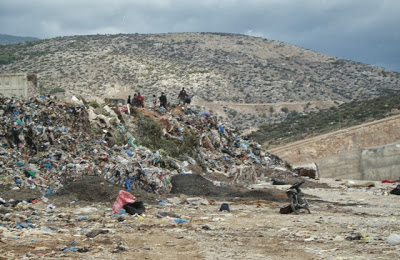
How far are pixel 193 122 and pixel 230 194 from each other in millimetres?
8820

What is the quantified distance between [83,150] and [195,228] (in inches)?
292

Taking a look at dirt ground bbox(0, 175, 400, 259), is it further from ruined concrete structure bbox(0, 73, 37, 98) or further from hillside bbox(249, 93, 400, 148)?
hillside bbox(249, 93, 400, 148)

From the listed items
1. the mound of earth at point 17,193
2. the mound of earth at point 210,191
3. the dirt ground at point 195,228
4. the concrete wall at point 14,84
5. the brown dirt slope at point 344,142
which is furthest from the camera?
the brown dirt slope at point 344,142

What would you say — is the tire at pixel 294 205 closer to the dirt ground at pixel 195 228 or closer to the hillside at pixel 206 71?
the dirt ground at pixel 195 228

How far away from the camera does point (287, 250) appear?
646 centimetres

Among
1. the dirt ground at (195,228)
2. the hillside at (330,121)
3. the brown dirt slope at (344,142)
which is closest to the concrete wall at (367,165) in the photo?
the brown dirt slope at (344,142)

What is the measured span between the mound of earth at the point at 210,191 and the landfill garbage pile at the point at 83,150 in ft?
0.97

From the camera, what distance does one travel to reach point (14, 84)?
19.9 m

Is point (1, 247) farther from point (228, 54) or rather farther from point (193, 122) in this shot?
point (228, 54)

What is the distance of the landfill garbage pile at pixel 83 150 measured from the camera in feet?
42.1

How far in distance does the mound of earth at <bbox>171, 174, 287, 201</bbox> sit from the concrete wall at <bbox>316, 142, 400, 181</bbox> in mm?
9319

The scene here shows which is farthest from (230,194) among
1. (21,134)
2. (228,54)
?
(228,54)

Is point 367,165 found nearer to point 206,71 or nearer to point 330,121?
point 330,121

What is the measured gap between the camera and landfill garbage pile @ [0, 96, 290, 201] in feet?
42.1
